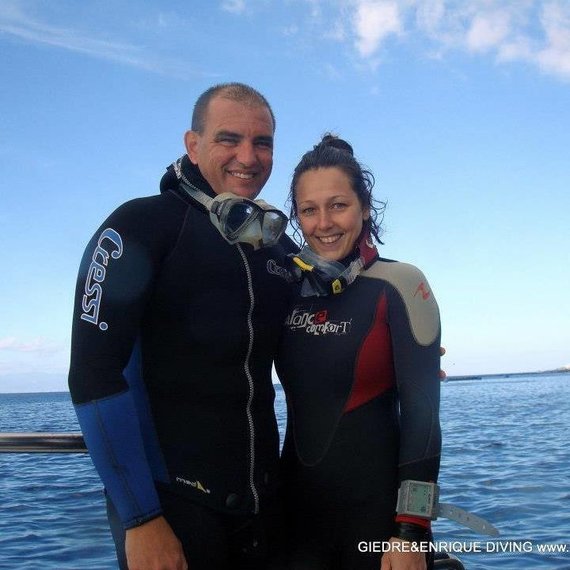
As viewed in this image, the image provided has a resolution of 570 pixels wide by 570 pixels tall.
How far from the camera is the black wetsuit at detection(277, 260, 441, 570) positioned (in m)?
2.50

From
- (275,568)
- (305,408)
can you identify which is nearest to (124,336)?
(305,408)

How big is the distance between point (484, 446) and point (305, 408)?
Answer: 15799 millimetres

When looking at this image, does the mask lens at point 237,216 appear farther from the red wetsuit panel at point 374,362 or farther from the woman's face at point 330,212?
the red wetsuit panel at point 374,362

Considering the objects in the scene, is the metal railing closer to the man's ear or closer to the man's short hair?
the man's ear

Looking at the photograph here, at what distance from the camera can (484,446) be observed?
17.2 metres

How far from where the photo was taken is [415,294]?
8.66 feet

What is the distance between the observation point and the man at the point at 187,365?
7.11 ft

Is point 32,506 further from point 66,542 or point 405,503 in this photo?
point 405,503

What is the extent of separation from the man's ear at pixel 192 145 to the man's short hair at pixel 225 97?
0.02 meters

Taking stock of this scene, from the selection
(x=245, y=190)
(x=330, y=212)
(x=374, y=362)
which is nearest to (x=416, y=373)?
(x=374, y=362)

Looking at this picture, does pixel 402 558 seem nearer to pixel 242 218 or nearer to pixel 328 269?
pixel 328 269

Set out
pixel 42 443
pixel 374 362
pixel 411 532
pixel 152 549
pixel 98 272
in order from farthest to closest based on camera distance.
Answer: pixel 42 443
pixel 374 362
pixel 411 532
pixel 98 272
pixel 152 549

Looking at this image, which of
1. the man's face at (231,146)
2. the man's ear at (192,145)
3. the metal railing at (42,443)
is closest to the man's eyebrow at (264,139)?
the man's face at (231,146)

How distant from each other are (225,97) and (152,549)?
1.76 metres
